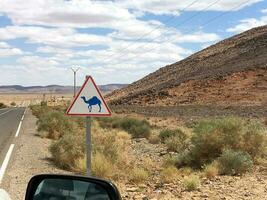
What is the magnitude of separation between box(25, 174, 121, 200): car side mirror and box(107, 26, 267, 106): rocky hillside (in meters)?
53.3

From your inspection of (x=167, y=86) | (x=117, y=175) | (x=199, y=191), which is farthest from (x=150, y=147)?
(x=167, y=86)

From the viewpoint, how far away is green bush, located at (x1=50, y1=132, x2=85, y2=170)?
1571 cm

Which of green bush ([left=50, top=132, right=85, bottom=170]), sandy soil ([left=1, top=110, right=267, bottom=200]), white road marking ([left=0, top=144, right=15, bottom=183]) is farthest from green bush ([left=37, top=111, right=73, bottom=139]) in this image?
sandy soil ([left=1, top=110, right=267, bottom=200])

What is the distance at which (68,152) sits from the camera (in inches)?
631

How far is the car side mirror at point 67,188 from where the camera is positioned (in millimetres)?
4027

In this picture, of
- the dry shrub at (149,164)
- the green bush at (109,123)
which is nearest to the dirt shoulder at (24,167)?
the dry shrub at (149,164)

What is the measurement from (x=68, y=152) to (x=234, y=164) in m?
5.21

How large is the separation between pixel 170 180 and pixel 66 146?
448 centimetres

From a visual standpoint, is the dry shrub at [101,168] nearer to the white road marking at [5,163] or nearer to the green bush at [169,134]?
the white road marking at [5,163]

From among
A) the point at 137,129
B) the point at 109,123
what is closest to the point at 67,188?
the point at 137,129

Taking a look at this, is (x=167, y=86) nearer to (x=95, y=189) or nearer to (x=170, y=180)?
(x=170, y=180)

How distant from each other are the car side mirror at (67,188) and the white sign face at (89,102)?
18.4 ft

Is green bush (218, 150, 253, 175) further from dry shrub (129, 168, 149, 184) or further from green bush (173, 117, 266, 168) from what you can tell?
green bush (173, 117, 266, 168)

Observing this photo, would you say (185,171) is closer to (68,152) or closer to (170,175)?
(170,175)
